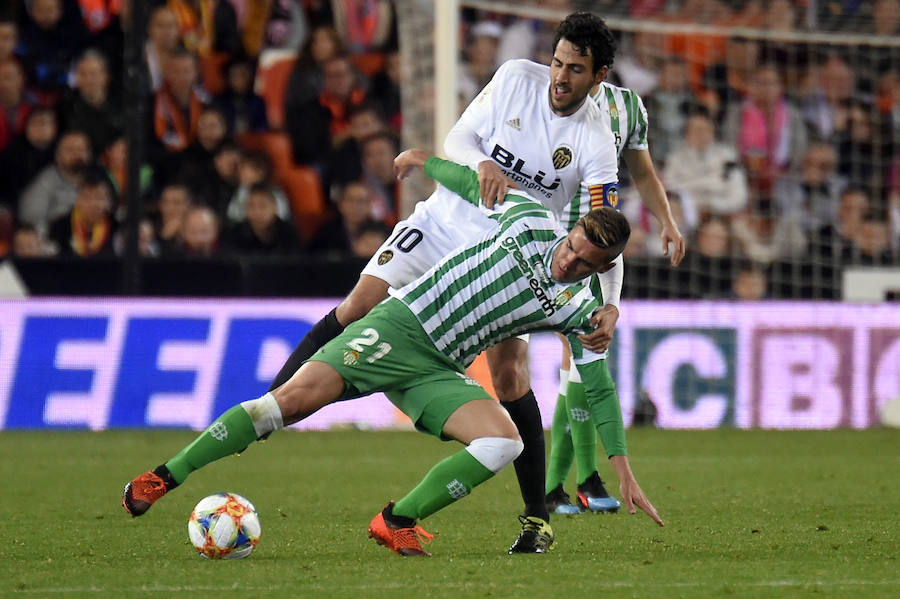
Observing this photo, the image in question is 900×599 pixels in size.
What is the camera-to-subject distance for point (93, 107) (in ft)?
40.7

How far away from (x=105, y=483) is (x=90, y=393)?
3302 mm

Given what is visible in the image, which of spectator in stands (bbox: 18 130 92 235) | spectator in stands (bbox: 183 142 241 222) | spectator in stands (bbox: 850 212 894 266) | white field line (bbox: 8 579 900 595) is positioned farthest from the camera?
spectator in stands (bbox: 850 212 894 266)

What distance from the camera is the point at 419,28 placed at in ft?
39.5

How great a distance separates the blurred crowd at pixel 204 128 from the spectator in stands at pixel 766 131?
306cm

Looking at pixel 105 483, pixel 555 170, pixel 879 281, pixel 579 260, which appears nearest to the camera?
pixel 579 260

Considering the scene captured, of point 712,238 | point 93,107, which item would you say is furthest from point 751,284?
point 93,107

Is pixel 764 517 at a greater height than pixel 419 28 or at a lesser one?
lesser

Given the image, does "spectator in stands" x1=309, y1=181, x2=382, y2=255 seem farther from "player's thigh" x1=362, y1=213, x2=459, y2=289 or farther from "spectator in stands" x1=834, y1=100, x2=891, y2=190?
"player's thigh" x1=362, y1=213, x2=459, y2=289

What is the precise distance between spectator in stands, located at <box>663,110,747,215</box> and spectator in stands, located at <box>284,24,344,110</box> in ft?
9.93

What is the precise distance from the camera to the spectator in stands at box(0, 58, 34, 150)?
1231 centimetres

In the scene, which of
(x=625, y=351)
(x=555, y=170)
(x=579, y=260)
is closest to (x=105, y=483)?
(x=555, y=170)

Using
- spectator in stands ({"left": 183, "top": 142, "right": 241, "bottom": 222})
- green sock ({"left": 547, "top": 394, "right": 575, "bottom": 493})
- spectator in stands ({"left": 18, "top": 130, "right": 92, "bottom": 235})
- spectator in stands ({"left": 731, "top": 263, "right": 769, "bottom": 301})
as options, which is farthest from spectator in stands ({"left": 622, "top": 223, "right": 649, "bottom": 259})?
green sock ({"left": 547, "top": 394, "right": 575, "bottom": 493})

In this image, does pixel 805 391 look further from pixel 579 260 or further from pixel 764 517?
pixel 579 260

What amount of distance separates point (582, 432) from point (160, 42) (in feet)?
23.5
